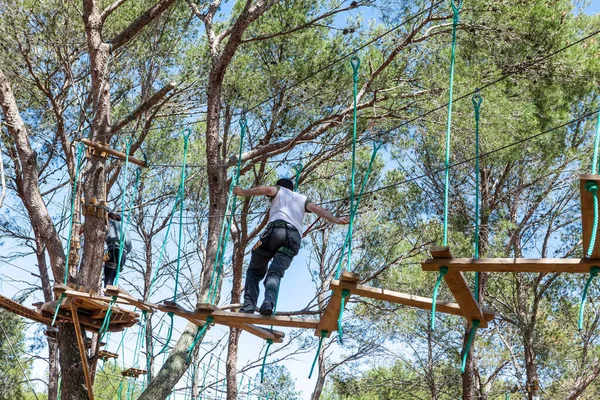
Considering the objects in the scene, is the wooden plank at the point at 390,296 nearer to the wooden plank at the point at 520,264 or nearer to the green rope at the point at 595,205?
the wooden plank at the point at 520,264

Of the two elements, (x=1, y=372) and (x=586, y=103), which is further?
(x=1, y=372)

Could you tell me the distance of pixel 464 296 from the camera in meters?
3.74

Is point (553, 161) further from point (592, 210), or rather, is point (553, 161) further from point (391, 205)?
point (592, 210)

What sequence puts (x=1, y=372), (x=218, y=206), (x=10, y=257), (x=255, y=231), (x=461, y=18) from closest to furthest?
(x=218, y=206) < (x=461, y=18) < (x=255, y=231) < (x=10, y=257) < (x=1, y=372)

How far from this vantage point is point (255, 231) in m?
9.56

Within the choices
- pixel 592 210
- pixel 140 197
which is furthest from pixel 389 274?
pixel 592 210

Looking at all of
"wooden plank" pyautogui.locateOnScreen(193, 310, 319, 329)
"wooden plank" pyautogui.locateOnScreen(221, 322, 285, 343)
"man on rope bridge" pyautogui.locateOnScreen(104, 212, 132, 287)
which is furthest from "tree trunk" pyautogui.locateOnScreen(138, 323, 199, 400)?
"wooden plank" pyautogui.locateOnScreen(193, 310, 319, 329)

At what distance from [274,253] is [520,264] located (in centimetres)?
179

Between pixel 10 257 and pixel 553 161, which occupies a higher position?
pixel 553 161

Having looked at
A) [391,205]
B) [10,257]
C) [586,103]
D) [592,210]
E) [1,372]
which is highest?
[586,103]

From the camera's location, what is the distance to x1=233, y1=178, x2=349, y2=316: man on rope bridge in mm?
4578

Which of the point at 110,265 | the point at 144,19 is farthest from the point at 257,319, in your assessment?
the point at 144,19

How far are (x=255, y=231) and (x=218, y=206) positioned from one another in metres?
3.01

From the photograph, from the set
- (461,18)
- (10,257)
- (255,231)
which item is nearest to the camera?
(461,18)
